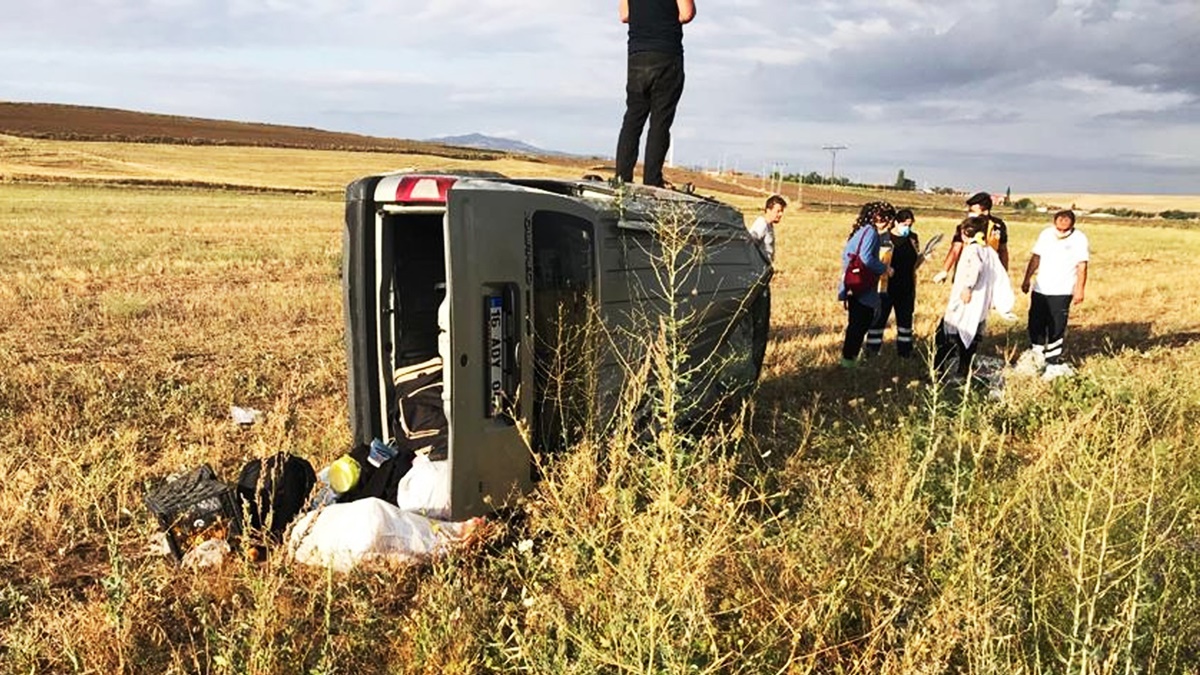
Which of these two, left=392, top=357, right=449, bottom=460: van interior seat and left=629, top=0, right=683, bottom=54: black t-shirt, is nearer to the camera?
left=392, top=357, right=449, bottom=460: van interior seat

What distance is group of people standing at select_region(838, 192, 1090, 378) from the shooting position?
7.62 meters

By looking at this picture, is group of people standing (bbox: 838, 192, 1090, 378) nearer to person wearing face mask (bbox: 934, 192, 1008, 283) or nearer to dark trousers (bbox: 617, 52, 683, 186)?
person wearing face mask (bbox: 934, 192, 1008, 283)

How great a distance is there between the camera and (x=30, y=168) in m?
43.4

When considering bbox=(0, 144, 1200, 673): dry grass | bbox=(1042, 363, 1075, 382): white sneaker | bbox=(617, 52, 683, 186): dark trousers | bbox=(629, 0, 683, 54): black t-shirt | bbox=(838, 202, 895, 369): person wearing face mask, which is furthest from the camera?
bbox=(838, 202, 895, 369): person wearing face mask

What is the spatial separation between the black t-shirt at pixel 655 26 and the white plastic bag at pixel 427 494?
339cm

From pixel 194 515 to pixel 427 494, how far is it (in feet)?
3.39

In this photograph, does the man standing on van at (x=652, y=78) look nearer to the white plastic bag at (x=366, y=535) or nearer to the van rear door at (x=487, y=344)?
the van rear door at (x=487, y=344)

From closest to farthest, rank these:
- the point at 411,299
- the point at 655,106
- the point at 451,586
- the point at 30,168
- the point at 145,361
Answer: the point at 451,586 < the point at 411,299 < the point at 655,106 < the point at 145,361 < the point at 30,168

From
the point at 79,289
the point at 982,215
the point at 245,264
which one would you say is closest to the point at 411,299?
the point at 982,215

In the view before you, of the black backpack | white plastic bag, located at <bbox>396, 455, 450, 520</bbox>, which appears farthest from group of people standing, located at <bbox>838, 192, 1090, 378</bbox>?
the black backpack

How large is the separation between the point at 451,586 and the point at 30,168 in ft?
164

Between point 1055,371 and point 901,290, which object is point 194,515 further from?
point 901,290

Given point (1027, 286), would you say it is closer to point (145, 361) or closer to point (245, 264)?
point (145, 361)

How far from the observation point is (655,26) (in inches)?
231
